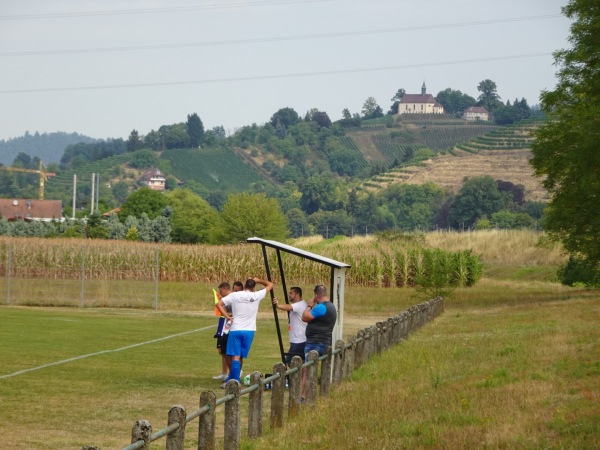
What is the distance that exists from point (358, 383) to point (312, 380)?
10.1ft

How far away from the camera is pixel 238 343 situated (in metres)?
19.2

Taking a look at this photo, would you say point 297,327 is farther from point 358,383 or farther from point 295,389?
point 295,389

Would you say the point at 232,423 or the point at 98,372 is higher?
the point at 232,423

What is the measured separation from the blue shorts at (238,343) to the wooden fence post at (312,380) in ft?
7.23

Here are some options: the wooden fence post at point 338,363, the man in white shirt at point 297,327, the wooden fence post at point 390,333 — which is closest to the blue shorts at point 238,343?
the man in white shirt at point 297,327

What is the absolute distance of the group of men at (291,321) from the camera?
745 inches

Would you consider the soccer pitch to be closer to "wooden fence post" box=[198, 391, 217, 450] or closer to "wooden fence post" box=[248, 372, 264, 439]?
"wooden fence post" box=[248, 372, 264, 439]

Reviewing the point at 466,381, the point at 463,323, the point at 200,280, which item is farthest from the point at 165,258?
the point at 466,381

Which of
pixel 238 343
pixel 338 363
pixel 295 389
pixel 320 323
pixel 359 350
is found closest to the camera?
pixel 295 389

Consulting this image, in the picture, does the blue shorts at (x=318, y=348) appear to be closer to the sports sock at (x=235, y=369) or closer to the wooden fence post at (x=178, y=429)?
the sports sock at (x=235, y=369)

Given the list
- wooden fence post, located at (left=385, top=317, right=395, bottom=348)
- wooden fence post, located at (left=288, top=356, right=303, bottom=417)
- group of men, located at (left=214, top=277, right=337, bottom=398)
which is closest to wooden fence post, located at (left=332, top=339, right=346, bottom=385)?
group of men, located at (left=214, top=277, right=337, bottom=398)

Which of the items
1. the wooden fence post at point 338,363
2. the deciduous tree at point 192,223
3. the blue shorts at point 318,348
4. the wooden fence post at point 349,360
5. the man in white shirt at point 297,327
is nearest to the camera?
the blue shorts at point 318,348

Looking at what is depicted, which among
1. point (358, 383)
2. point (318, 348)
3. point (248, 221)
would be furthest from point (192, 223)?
point (318, 348)

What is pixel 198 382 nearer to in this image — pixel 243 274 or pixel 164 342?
pixel 164 342
